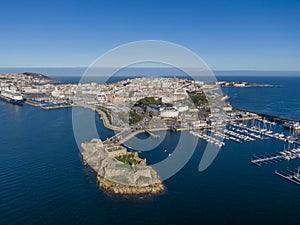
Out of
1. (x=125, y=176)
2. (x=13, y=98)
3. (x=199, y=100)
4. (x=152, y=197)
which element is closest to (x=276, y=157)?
(x=152, y=197)

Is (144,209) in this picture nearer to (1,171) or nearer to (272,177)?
(272,177)

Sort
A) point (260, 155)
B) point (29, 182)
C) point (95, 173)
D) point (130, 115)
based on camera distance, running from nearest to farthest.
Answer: point (29, 182), point (95, 173), point (260, 155), point (130, 115)

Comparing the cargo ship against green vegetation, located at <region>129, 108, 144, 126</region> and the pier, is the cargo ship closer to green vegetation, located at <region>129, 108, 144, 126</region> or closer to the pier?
green vegetation, located at <region>129, 108, 144, 126</region>

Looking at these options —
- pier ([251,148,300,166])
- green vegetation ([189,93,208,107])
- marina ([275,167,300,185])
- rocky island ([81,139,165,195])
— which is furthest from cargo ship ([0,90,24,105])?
marina ([275,167,300,185])

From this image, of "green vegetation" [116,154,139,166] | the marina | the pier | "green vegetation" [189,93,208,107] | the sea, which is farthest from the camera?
"green vegetation" [189,93,208,107]

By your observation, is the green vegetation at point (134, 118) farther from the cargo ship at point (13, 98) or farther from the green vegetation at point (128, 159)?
the cargo ship at point (13, 98)

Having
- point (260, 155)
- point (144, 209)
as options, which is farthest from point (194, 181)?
point (260, 155)

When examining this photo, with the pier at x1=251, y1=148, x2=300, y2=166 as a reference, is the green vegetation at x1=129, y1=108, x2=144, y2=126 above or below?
above

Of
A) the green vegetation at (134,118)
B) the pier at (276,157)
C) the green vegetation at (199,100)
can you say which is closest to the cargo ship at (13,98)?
the green vegetation at (134,118)
